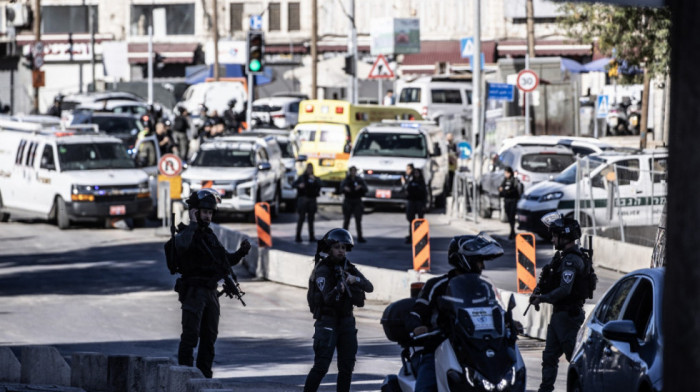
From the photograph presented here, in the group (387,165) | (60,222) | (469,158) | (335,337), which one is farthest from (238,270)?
(469,158)

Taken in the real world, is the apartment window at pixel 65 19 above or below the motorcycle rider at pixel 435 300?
above

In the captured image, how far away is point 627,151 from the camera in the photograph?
26266 millimetres

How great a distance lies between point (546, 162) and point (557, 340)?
19.2 meters

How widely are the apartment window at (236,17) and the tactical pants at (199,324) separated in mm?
60661

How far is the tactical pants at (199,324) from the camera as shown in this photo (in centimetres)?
1102

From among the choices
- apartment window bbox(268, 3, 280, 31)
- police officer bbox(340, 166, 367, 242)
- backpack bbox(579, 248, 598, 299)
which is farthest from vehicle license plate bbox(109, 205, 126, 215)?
apartment window bbox(268, 3, 280, 31)

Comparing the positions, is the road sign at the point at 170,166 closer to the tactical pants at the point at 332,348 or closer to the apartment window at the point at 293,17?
the tactical pants at the point at 332,348

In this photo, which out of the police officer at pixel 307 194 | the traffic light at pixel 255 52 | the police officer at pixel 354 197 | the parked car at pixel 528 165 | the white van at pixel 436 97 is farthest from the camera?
the white van at pixel 436 97

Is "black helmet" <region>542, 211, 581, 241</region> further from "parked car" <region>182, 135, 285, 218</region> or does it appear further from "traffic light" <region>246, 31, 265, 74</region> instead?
"traffic light" <region>246, 31, 265, 74</region>

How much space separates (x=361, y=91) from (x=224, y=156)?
31.9 m

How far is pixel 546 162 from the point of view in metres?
29.6

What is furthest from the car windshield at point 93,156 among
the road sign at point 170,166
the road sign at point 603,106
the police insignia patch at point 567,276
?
the police insignia patch at point 567,276

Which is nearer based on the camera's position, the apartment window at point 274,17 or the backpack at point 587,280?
the backpack at point 587,280

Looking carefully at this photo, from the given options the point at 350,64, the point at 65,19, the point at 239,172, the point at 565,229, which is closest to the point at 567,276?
the point at 565,229
